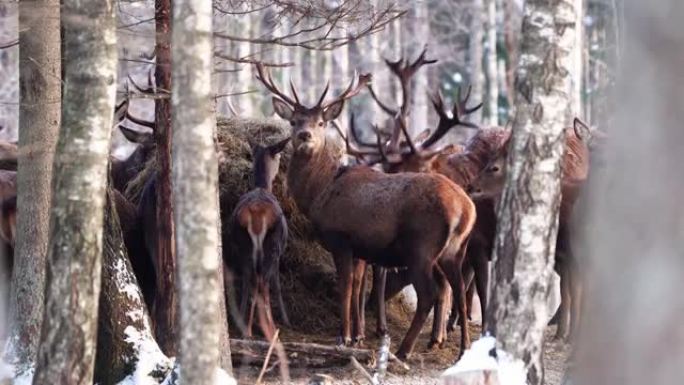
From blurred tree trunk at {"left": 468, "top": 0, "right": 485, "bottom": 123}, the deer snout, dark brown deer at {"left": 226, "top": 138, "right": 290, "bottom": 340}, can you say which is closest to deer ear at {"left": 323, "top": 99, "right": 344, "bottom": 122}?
the deer snout

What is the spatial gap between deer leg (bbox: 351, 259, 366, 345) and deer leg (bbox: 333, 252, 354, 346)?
0.17 metres

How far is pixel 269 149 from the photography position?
14055mm

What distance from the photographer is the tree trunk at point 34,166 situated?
10.5m

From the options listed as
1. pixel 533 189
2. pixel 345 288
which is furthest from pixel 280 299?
pixel 533 189

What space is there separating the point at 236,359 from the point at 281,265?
2928 millimetres

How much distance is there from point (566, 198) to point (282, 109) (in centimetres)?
333

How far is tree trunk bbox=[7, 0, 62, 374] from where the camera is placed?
10531mm

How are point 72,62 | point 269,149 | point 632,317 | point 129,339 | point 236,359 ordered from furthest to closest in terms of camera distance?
point 269,149 < point 236,359 < point 129,339 < point 72,62 < point 632,317

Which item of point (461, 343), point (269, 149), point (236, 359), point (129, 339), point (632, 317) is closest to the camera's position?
point (632, 317)

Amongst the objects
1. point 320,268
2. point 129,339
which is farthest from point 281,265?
point 129,339

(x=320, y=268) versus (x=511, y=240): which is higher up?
(x=511, y=240)

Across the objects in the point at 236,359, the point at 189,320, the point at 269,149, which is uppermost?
the point at 269,149

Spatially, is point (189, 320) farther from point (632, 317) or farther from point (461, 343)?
point (461, 343)

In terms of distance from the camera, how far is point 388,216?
12.8 meters
